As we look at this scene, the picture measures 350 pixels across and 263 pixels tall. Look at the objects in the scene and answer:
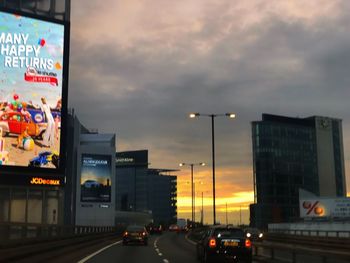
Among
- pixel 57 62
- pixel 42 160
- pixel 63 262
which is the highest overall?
pixel 57 62

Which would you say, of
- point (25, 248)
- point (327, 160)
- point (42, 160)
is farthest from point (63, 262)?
point (327, 160)

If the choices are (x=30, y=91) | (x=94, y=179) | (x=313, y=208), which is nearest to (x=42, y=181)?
(x=30, y=91)

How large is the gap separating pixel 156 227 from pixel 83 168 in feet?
82.6

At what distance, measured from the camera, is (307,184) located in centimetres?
14338

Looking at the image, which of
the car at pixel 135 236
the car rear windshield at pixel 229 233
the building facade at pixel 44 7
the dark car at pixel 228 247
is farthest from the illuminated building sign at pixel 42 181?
the car rear windshield at pixel 229 233

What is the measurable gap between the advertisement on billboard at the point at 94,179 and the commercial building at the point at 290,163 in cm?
4428

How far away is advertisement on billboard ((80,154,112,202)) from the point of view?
104 metres

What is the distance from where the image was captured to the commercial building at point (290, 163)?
136 m

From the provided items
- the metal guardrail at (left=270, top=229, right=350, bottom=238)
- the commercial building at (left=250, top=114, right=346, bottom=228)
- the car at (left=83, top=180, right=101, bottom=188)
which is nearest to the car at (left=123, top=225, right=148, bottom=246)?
the metal guardrail at (left=270, top=229, right=350, bottom=238)

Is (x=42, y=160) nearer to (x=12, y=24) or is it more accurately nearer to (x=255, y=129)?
(x=12, y=24)

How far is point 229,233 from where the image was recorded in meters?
22.6

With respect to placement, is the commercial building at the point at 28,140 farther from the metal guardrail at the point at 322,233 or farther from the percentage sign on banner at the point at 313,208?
the percentage sign on banner at the point at 313,208

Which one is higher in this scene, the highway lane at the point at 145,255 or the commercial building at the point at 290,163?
the commercial building at the point at 290,163

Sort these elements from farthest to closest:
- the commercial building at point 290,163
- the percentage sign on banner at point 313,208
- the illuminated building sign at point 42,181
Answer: the commercial building at point 290,163 → the percentage sign on banner at point 313,208 → the illuminated building sign at point 42,181
